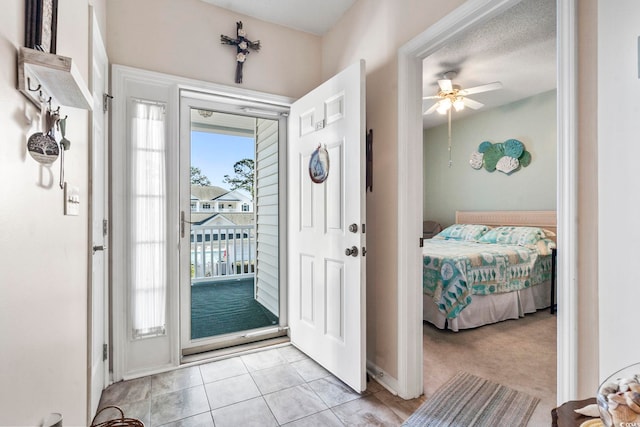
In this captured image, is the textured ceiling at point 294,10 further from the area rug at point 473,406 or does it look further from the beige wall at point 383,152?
the area rug at point 473,406

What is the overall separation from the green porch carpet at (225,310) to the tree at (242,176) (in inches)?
43.2

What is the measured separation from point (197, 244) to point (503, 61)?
156 inches

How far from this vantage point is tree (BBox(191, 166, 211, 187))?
2818 millimetres

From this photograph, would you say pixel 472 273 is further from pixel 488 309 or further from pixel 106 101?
pixel 106 101

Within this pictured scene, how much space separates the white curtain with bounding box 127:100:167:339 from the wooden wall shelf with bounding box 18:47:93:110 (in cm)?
133

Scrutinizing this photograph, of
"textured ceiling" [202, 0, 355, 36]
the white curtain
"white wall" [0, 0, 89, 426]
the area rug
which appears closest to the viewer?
"white wall" [0, 0, 89, 426]

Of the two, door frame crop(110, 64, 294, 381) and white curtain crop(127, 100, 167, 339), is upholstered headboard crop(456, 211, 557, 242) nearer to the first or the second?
door frame crop(110, 64, 294, 381)

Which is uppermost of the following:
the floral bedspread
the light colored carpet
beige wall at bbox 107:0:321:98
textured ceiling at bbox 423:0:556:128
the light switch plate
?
textured ceiling at bbox 423:0:556:128

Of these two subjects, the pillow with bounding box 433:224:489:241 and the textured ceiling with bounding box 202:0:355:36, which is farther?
the pillow with bounding box 433:224:489:241

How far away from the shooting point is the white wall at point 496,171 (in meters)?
4.15

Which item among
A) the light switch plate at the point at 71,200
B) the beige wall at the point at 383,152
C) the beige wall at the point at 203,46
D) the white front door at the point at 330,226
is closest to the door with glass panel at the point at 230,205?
the beige wall at the point at 203,46

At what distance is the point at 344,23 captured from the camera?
249 cm

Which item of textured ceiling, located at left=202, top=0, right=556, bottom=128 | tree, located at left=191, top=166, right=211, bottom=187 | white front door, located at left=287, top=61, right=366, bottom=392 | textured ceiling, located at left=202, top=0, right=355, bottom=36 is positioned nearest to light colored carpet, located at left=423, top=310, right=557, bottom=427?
white front door, located at left=287, top=61, right=366, bottom=392

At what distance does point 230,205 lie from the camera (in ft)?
11.4
